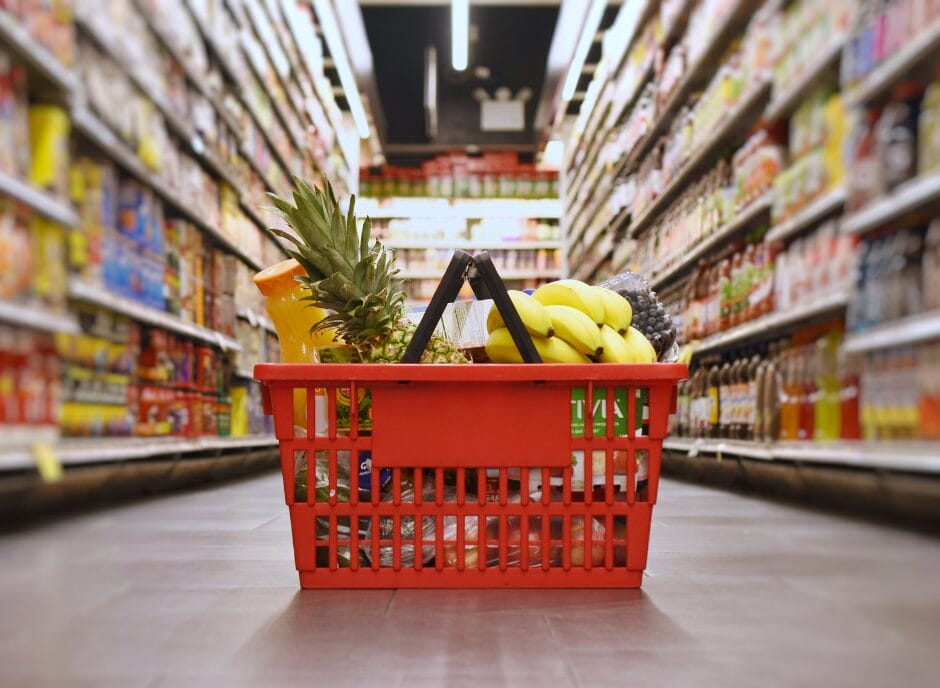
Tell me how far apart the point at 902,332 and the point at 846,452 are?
1.79ft

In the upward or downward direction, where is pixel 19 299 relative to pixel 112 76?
downward

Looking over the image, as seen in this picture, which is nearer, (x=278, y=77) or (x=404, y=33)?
(x=278, y=77)

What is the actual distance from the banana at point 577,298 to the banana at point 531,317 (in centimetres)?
8

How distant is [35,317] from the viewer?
74.9 inches

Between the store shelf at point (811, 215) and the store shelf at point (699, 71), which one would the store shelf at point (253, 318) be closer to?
the store shelf at point (699, 71)

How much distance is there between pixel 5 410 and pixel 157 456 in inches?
59.4

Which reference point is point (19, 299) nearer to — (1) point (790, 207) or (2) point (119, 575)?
(2) point (119, 575)

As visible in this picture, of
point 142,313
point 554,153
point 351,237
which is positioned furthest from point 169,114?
point 554,153

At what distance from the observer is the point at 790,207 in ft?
9.47

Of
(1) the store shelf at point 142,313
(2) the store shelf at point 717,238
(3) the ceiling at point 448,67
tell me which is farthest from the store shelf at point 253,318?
(3) the ceiling at point 448,67

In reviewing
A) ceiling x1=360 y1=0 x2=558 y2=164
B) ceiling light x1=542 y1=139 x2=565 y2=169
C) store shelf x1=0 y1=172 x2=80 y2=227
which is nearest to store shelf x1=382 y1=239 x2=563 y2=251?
ceiling light x1=542 y1=139 x2=565 y2=169

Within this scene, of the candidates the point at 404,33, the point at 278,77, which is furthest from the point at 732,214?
the point at 404,33

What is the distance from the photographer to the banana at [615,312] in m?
1.48

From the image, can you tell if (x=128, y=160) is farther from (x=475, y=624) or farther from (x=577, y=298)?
(x=475, y=624)
